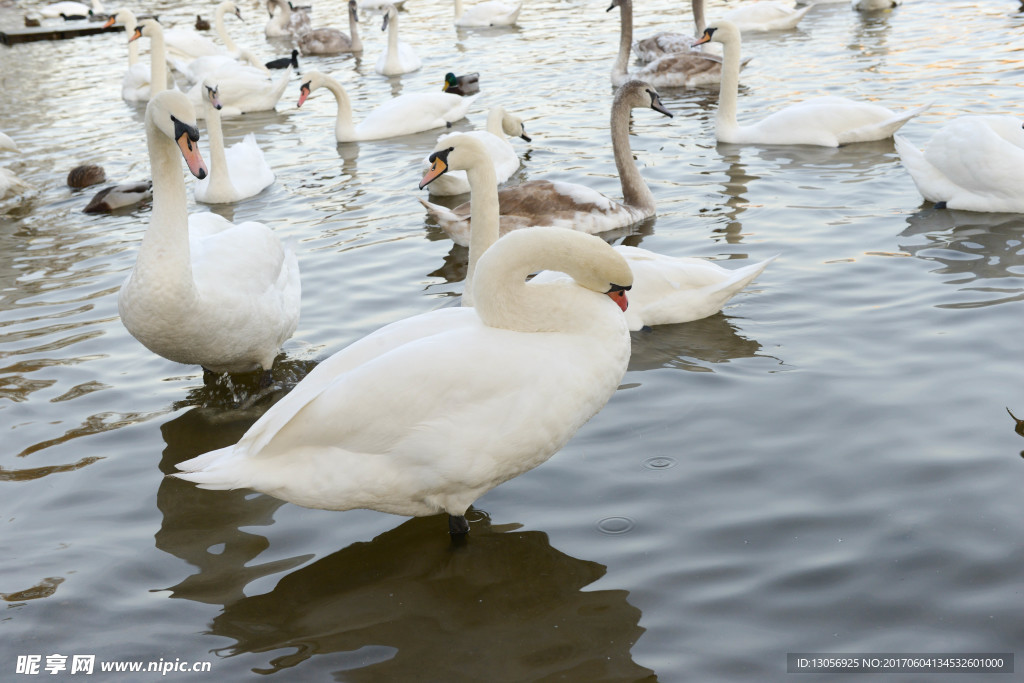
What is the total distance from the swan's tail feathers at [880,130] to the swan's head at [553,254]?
682 cm

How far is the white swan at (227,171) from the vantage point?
32.7 ft

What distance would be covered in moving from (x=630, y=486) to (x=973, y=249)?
3838 mm

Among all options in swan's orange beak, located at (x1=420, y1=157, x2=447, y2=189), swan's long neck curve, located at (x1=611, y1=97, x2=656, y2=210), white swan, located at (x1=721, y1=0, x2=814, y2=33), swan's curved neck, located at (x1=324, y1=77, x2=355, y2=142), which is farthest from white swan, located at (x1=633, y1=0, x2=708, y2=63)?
swan's orange beak, located at (x1=420, y1=157, x2=447, y2=189)

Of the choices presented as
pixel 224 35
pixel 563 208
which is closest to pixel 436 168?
pixel 563 208

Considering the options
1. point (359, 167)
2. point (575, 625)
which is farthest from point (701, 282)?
point (359, 167)

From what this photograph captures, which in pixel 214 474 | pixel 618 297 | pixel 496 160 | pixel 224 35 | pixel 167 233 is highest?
pixel 224 35

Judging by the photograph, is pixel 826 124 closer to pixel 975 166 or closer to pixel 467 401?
pixel 975 166

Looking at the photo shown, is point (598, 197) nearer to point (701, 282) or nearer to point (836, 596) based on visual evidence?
point (701, 282)

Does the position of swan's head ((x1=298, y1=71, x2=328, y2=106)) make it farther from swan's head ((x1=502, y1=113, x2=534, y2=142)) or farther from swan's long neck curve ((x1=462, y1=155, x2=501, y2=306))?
swan's long neck curve ((x1=462, y1=155, x2=501, y2=306))

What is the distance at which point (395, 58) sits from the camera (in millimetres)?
16578

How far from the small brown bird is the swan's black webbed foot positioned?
28.2 feet

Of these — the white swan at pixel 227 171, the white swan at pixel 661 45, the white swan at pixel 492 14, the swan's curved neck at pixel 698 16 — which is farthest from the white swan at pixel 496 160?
the white swan at pixel 492 14

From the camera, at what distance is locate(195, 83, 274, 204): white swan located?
9.96m

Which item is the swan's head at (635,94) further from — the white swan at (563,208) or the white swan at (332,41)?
the white swan at (332,41)
